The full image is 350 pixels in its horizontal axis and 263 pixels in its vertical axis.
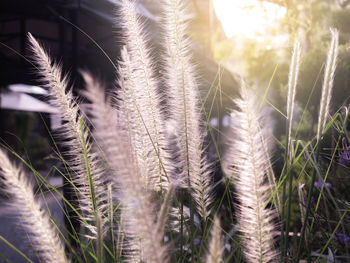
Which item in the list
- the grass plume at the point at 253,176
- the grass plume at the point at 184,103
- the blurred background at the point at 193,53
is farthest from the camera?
the blurred background at the point at 193,53

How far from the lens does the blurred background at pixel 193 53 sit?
155 cm

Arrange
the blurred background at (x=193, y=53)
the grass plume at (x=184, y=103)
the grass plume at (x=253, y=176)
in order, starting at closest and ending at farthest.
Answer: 1. the grass plume at (x=253, y=176)
2. the grass plume at (x=184, y=103)
3. the blurred background at (x=193, y=53)

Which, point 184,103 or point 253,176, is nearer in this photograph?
point 253,176

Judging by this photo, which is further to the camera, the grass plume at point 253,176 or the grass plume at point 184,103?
the grass plume at point 184,103

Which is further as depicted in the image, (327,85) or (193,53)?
(193,53)

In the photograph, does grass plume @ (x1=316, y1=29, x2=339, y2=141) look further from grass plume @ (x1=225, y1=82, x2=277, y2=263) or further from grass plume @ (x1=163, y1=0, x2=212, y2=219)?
grass plume @ (x1=163, y1=0, x2=212, y2=219)

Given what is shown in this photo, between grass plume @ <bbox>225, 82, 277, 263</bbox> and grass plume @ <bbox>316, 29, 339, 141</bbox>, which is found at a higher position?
grass plume @ <bbox>316, 29, 339, 141</bbox>

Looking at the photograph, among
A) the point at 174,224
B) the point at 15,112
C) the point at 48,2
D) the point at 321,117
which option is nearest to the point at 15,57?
the point at 48,2

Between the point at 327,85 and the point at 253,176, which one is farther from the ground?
the point at 327,85

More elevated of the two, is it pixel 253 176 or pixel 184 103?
pixel 184 103

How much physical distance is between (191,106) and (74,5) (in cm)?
310

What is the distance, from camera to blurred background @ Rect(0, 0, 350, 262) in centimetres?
155

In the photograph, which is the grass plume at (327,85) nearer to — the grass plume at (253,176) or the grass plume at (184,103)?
the grass plume at (253,176)

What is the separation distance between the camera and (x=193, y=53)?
1.41 meters
